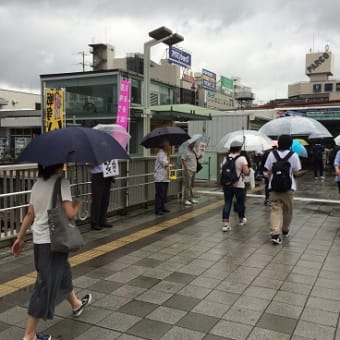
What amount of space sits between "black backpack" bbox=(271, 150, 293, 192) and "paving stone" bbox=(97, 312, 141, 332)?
3437mm

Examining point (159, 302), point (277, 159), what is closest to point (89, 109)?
point (277, 159)

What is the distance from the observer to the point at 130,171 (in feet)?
27.4

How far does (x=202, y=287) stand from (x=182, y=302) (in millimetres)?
491

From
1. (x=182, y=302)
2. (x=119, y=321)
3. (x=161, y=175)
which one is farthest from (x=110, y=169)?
(x=119, y=321)

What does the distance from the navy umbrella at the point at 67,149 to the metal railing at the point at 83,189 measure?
5.80ft

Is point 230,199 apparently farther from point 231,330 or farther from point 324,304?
point 231,330

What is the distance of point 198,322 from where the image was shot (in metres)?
3.63

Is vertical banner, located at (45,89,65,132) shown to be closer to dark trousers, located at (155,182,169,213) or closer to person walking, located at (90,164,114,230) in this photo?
person walking, located at (90,164,114,230)

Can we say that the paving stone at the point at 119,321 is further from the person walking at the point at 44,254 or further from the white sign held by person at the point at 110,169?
the white sign held by person at the point at 110,169

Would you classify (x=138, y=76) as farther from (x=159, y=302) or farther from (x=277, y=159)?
(x=159, y=302)

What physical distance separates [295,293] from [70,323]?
90.3 inches

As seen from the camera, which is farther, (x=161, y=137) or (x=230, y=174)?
(x=161, y=137)

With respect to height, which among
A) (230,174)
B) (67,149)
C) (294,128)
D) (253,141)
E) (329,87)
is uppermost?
(329,87)

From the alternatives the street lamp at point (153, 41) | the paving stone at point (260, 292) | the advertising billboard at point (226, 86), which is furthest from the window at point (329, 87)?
the paving stone at point (260, 292)
